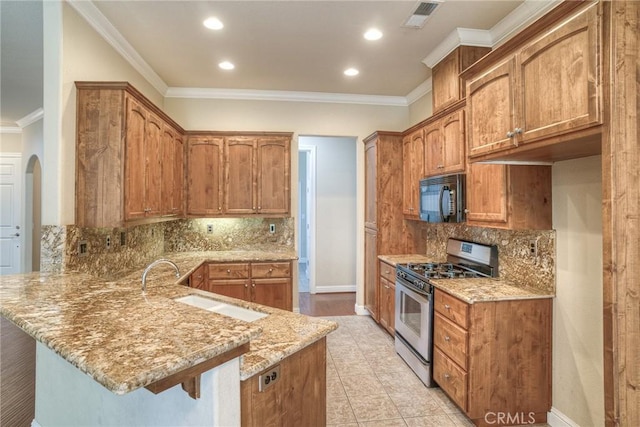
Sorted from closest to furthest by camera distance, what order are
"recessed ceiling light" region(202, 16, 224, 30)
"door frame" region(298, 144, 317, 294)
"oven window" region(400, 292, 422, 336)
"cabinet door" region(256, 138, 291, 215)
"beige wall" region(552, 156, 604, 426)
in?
"beige wall" region(552, 156, 604, 426) < "recessed ceiling light" region(202, 16, 224, 30) < "oven window" region(400, 292, 422, 336) < "cabinet door" region(256, 138, 291, 215) < "door frame" region(298, 144, 317, 294)

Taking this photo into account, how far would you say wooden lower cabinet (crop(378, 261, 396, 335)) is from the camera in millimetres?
3731

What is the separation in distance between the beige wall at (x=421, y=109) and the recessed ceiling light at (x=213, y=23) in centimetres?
259

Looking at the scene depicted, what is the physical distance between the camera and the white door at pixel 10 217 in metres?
6.11

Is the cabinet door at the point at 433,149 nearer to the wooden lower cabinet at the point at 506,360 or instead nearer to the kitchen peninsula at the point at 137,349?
the wooden lower cabinet at the point at 506,360

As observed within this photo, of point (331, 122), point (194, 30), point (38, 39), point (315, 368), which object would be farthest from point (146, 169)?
point (331, 122)

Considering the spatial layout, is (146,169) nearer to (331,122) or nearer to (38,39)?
(38,39)

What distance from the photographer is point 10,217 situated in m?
6.14

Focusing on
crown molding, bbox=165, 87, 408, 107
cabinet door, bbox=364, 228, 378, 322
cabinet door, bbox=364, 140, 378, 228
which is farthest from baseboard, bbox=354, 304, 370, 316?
crown molding, bbox=165, 87, 408, 107

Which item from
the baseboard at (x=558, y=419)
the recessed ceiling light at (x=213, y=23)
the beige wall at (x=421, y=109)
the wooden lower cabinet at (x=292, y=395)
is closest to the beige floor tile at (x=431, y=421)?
the baseboard at (x=558, y=419)

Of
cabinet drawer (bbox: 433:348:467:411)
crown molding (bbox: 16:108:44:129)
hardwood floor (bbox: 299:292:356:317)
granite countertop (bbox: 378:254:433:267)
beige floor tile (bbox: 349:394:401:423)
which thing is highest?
crown molding (bbox: 16:108:44:129)

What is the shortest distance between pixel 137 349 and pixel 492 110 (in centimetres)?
221

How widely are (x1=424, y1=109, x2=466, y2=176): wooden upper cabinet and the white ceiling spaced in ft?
2.48

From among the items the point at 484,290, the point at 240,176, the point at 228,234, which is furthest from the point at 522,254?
the point at 228,234

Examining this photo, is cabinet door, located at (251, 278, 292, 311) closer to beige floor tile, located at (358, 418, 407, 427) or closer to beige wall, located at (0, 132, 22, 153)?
beige floor tile, located at (358, 418, 407, 427)
